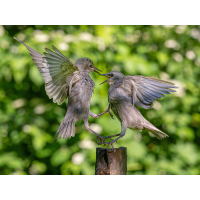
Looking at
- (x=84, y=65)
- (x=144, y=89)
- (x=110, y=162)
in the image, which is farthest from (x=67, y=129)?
(x=144, y=89)

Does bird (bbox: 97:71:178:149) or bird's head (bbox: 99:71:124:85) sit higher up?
bird's head (bbox: 99:71:124:85)

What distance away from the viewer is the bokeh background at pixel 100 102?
305cm

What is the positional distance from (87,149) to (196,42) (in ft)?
7.11

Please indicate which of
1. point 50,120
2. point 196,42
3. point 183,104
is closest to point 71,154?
point 50,120

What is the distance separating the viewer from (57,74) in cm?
194

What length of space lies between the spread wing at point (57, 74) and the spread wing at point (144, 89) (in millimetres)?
Answer: 435

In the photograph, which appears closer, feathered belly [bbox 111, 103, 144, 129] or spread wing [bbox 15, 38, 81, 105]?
spread wing [bbox 15, 38, 81, 105]

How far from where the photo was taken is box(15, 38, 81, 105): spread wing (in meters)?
1.88

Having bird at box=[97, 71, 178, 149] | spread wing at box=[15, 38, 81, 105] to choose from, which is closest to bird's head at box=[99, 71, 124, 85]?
bird at box=[97, 71, 178, 149]

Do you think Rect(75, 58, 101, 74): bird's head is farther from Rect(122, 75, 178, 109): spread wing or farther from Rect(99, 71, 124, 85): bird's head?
Rect(122, 75, 178, 109): spread wing

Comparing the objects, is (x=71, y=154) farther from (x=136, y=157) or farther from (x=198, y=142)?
(x=198, y=142)

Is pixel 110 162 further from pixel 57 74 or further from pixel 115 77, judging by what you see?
pixel 57 74

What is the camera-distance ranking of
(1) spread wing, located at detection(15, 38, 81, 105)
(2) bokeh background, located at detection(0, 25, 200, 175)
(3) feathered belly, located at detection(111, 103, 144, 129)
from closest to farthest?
(1) spread wing, located at detection(15, 38, 81, 105)
(3) feathered belly, located at detection(111, 103, 144, 129)
(2) bokeh background, located at detection(0, 25, 200, 175)

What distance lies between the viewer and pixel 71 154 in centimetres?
305
